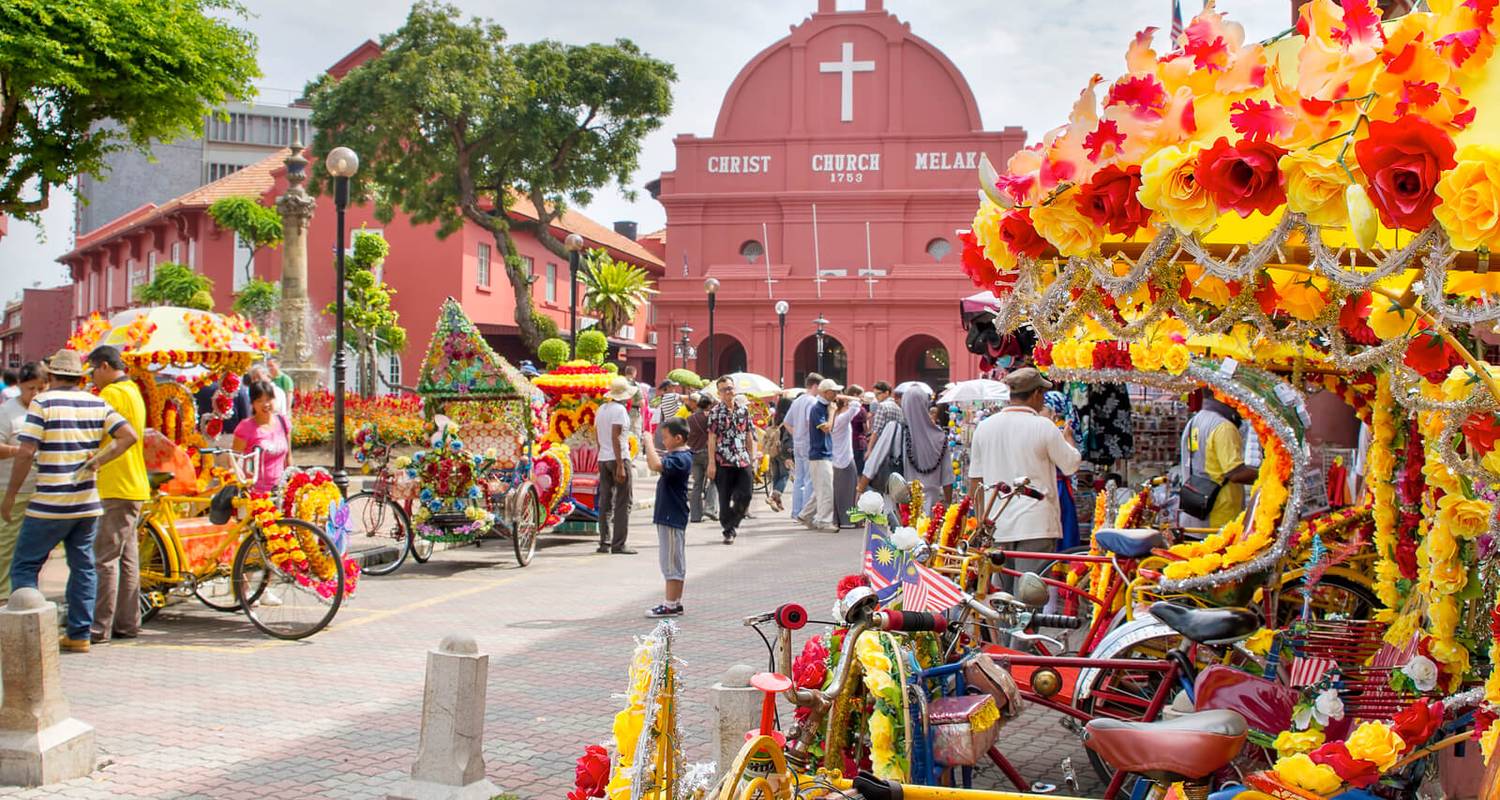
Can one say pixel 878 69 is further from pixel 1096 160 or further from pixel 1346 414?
pixel 1096 160

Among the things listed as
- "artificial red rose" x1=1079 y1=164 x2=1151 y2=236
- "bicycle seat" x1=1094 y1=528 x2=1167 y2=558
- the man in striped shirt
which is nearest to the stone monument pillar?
the man in striped shirt

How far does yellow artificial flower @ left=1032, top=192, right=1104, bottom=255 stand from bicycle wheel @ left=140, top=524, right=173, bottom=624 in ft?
23.4

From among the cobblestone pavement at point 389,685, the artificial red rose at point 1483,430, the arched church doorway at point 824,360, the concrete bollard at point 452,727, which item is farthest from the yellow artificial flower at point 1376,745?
the arched church doorway at point 824,360

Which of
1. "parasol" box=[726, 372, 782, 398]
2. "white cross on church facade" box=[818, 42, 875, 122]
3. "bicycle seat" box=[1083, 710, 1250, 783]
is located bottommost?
"bicycle seat" box=[1083, 710, 1250, 783]

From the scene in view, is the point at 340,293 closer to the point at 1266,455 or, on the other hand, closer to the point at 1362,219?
the point at 1266,455

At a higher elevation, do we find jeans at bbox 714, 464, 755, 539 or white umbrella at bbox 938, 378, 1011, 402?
white umbrella at bbox 938, 378, 1011, 402

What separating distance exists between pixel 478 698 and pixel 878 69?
44703 millimetres

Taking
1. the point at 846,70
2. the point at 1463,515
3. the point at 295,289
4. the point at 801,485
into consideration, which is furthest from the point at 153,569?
the point at 846,70

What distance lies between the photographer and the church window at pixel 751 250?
46812 mm

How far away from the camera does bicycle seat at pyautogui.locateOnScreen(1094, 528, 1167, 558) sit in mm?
6293

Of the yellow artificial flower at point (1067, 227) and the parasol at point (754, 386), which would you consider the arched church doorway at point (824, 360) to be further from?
the yellow artificial flower at point (1067, 227)

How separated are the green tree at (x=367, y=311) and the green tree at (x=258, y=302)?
379 centimetres

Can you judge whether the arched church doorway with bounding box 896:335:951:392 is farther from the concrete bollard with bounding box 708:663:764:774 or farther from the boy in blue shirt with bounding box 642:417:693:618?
the concrete bollard with bounding box 708:663:764:774

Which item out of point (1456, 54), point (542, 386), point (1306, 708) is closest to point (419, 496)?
point (542, 386)
